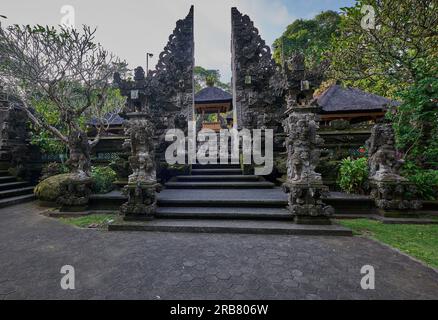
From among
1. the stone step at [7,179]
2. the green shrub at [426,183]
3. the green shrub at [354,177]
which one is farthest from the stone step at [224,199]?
the stone step at [7,179]

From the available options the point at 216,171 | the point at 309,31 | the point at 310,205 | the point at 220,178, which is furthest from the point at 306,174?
the point at 309,31

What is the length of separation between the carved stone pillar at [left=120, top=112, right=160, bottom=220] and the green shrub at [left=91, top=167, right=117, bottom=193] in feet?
6.60

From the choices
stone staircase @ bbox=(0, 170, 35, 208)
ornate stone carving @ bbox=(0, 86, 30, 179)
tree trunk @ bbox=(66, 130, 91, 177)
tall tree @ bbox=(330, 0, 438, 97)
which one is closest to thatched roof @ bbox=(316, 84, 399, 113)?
tall tree @ bbox=(330, 0, 438, 97)

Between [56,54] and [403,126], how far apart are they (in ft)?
41.3

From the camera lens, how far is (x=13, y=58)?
7.41 m

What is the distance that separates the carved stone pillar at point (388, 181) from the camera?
475 cm

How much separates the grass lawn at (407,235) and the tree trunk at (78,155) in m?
7.20

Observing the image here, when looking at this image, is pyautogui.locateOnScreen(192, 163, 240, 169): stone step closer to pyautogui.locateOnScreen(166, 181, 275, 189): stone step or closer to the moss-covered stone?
pyautogui.locateOnScreen(166, 181, 275, 189): stone step

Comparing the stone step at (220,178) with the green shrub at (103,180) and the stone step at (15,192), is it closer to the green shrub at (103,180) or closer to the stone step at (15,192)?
the green shrub at (103,180)

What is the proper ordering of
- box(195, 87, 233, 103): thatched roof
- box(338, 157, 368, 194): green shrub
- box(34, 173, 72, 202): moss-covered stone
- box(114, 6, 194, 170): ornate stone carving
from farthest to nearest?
box(195, 87, 233, 103): thatched roof, box(114, 6, 194, 170): ornate stone carving, box(34, 173, 72, 202): moss-covered stone, box(338, 157, 368, 194): green shrub

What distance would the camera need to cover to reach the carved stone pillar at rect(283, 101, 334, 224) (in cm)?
430

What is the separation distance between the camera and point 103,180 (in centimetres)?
625
